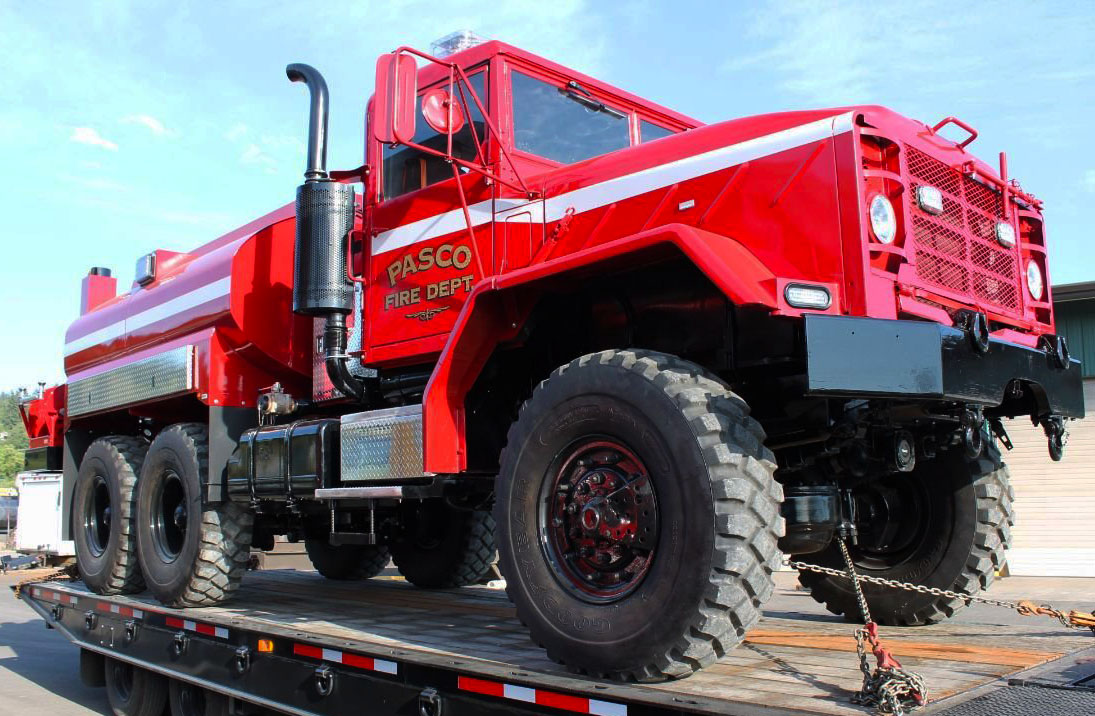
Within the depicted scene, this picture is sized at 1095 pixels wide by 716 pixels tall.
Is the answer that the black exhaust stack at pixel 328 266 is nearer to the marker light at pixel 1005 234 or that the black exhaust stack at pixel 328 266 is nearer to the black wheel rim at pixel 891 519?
the black wheel rim at pixel 891 519

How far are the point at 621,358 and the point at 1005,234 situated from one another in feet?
6.82

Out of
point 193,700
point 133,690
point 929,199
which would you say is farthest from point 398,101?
point 133,690

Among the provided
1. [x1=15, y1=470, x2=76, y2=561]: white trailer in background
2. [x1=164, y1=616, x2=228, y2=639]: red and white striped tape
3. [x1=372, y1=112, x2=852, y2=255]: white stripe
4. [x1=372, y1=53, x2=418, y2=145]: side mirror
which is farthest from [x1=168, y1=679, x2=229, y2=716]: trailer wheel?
[x1=15, y1=470, x2=76, y2=561]: white trailer in background

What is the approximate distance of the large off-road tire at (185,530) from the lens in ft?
21.8

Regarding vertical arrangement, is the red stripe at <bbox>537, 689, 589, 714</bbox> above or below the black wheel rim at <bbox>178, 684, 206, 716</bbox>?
above

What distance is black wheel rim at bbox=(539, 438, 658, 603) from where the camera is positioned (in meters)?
3.73

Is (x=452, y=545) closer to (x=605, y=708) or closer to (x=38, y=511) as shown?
(x=605, y=708)

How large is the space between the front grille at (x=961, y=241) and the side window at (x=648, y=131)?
2.27 metres

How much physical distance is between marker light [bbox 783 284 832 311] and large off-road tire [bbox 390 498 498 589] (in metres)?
4.76

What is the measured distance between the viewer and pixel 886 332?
11.6 ft

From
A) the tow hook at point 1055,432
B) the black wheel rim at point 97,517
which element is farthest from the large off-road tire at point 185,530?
the tow hook at point 1055,432

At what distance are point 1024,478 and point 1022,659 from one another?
13.2 meters

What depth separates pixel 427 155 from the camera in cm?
566

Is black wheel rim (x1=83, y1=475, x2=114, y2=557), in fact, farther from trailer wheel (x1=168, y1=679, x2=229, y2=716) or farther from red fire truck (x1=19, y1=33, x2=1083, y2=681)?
trailer wheel (x1=168, y1=679, x2=229, y2=716)
